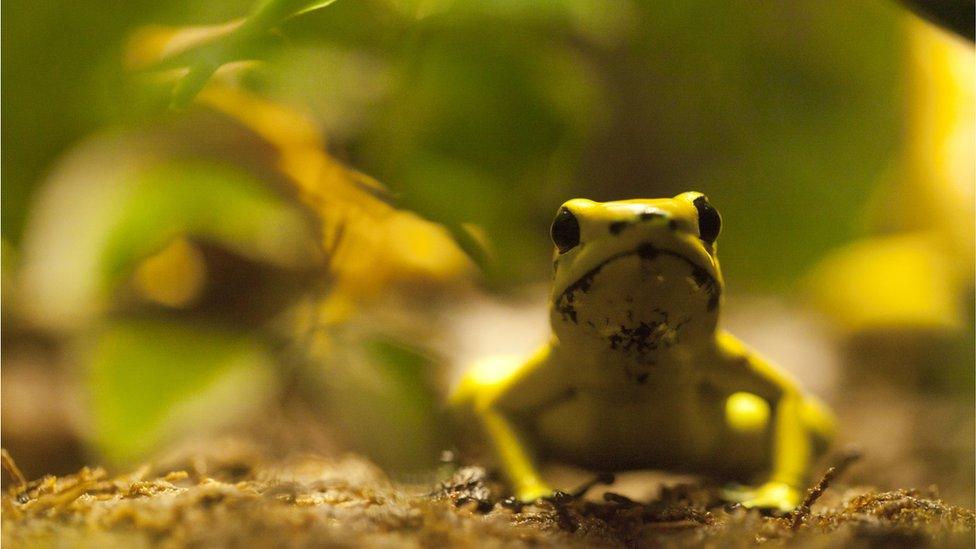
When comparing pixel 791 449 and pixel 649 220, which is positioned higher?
pixel 649 220

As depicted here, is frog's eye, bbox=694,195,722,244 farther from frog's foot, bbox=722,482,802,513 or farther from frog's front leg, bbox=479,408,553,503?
frog's front leg, bbox=479,408,553,503

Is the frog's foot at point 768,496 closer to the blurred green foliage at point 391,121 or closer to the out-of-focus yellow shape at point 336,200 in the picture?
the blurred green foliage at point 391,121

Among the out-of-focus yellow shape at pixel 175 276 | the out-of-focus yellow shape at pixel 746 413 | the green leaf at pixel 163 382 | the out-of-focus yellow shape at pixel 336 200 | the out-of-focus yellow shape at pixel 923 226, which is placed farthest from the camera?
the out-of-focus yellow shape at pixel 923 226

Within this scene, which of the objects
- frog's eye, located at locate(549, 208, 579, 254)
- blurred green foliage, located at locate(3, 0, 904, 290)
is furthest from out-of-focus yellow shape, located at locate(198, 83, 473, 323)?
frog's eye, located at locate(549, 208, 579, 254)

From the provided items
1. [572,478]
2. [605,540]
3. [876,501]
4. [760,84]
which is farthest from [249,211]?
[760,84]

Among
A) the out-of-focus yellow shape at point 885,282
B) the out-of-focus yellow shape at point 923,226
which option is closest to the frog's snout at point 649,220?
the out-of-focus yellow shape at point 923,226

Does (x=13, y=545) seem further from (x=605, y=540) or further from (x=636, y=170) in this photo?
(x=636, y=170)

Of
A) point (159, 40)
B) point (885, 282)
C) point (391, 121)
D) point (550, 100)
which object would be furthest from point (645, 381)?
point (885, 282)

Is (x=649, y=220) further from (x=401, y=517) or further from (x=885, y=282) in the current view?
(x=885, y=282)
